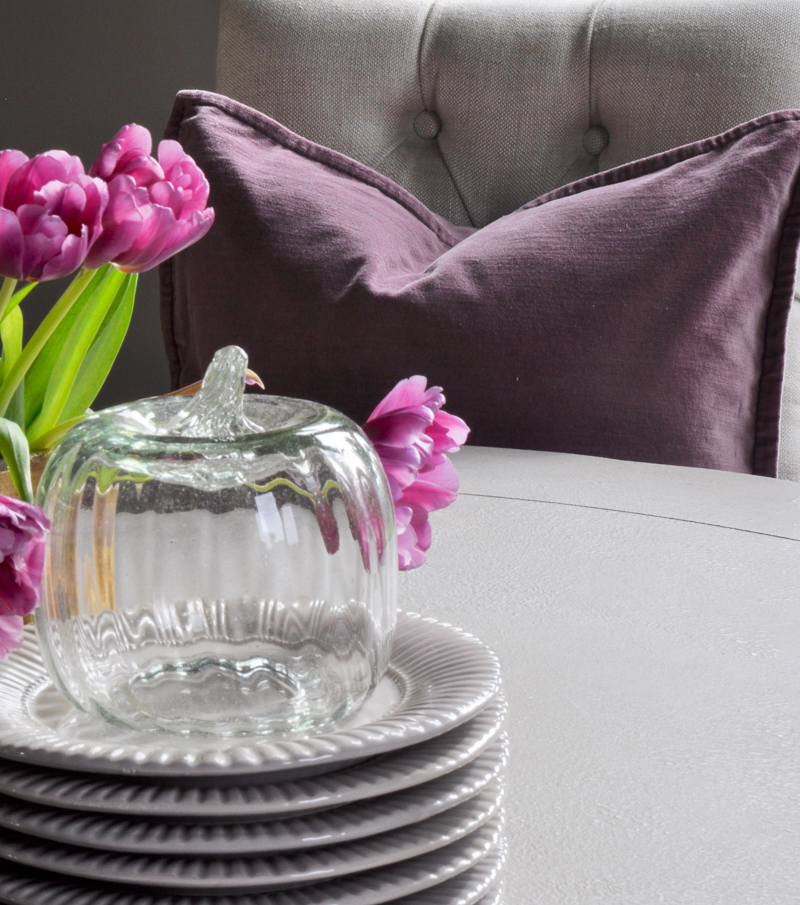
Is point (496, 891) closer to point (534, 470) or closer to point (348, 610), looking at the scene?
point (348, 610)

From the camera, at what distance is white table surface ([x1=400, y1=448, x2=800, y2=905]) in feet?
1.19

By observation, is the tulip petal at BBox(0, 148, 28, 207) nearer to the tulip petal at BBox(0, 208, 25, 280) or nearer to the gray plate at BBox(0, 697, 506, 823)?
the tulip petal at BBox(0, 208, 25, 280)

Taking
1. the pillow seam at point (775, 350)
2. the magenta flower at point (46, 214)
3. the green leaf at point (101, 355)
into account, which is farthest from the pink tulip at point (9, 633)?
the pillow seam at point (775, 350)

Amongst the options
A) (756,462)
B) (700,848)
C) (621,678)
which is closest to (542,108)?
(756,462)

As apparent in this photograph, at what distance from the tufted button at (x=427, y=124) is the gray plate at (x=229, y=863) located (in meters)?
1.14

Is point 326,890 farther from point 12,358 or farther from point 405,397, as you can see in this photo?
point 12,358

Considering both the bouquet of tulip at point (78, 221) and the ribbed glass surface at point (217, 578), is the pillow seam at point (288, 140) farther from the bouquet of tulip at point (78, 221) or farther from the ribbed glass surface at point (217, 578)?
the ribbed glass surface at point (217, 578)

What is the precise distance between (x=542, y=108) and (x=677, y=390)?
0.44 m

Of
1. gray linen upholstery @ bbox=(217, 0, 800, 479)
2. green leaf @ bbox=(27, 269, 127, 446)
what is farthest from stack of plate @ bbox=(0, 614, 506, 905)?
gray linen upholstery @ bbox=(217, 0, 800, 479)

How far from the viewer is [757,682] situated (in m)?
0.50

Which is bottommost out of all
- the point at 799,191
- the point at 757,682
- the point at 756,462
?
the point at 756,462

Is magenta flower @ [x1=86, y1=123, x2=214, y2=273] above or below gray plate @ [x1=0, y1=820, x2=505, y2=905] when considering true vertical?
above

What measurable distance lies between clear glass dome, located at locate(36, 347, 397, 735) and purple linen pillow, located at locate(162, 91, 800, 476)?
645 mm

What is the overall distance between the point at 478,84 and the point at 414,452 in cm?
98
